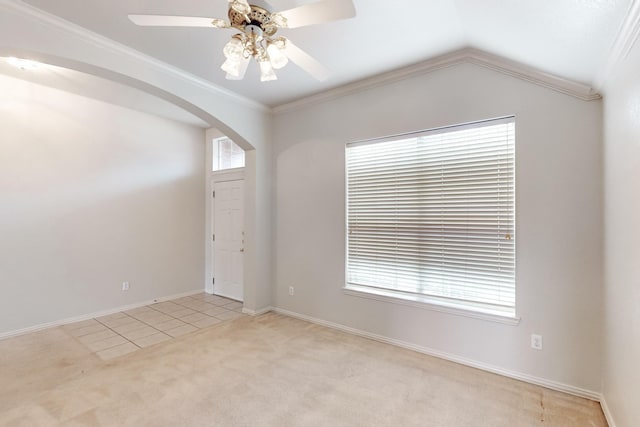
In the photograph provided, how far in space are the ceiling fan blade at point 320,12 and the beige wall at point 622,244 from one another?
152 centimetres

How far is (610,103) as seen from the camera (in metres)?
1.95

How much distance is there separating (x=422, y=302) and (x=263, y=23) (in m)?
2.66

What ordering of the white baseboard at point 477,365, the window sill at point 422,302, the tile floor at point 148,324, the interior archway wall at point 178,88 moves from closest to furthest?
the interior archway wall at point 178,88 → the white baseboard at point 477,365 → the window sill at point 422,302 → the tile floor at point 148,324

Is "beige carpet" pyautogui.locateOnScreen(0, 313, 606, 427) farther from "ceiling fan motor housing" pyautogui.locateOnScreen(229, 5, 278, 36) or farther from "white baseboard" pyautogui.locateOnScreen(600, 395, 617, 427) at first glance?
"ceiling fan motor housing" pyautogui.locateOnScreen(229, 5, 278, 36)

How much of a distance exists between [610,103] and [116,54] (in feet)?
12.5

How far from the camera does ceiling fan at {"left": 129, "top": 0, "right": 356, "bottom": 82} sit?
1.40 m

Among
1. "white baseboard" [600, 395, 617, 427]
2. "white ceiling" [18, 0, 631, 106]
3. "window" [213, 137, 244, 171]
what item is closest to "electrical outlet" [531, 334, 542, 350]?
"white baseboard" [600, 395, 617, 427]

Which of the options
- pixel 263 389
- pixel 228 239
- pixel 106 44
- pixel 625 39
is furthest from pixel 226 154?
pixel 625 39

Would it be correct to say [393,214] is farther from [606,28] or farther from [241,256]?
[241,256]

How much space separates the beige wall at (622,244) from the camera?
1513mm

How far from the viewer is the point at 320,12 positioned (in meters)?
1.42

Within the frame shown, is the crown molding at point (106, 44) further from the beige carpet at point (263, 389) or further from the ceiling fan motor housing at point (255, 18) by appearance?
the beige carpet at point (263, 389)

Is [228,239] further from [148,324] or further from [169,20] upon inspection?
[169,20]

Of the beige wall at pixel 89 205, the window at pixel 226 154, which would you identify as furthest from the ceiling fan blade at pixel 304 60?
the beige wall at pixel 89 205
